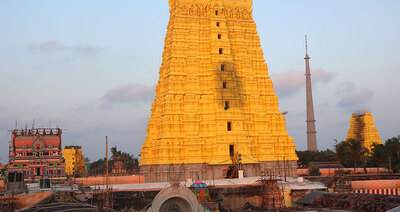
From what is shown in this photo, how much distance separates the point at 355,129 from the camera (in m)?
108

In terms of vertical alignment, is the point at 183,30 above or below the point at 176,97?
above

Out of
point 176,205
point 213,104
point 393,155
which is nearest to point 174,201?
point 176,205

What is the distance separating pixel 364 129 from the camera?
104188 mm

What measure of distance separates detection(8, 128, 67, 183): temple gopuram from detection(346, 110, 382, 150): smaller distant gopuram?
71008 mm

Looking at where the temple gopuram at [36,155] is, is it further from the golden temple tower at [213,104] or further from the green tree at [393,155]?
the green tree at [393,155]

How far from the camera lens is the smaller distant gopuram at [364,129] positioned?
334 feet

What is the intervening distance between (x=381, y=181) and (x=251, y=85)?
703 inches

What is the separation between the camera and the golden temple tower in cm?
5078

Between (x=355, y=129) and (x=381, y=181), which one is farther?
(x=355, y=129)

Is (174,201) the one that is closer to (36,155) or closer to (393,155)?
(36,155)

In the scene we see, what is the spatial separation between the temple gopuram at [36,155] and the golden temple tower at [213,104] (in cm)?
995

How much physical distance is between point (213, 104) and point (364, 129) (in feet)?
205

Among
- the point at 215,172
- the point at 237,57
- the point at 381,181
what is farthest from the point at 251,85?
the point at 381,181

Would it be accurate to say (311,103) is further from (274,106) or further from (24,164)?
(24,164)
